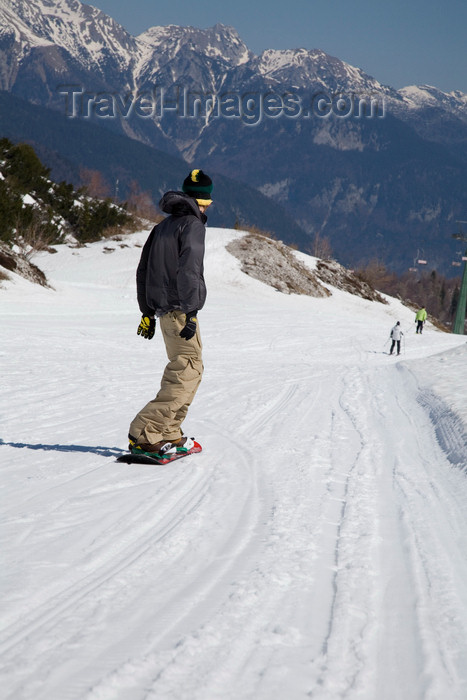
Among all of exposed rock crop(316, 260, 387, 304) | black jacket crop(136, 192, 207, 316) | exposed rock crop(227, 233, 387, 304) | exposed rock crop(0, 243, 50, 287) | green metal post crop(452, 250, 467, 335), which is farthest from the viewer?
green metal post crop(452, 250, 467, 335)

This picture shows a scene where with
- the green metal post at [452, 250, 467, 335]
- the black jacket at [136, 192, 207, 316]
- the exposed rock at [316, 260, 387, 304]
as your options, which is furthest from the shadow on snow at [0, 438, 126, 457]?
the green metal post at [452, 250, 467, 335]

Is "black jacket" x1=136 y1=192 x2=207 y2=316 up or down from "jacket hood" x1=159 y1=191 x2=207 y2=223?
down

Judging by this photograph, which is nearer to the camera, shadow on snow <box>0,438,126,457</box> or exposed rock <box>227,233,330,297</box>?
shadow on snow <box>0,438,126,457</box>

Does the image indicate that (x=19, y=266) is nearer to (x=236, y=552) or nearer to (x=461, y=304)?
(x=236, y=552)

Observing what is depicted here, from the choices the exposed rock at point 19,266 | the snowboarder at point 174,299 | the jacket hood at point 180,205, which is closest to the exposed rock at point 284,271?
the exposed rock at point 19,266

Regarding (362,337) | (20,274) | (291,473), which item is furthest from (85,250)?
(291,473)

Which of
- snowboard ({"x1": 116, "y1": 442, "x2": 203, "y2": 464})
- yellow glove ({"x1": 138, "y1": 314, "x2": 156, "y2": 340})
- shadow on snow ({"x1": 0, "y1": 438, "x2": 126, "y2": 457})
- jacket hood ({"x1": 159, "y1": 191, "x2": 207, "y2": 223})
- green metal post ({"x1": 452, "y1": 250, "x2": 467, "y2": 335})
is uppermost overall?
green metal post ({"x1": 452, "y1": 250, "x2": 467, "y2": 335})

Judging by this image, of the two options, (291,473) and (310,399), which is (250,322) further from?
(291,473)

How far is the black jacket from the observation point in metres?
Answer: 4.42

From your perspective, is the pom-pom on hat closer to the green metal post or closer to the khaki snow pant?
the khaki snow pant

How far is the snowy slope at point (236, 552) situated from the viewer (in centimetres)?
202

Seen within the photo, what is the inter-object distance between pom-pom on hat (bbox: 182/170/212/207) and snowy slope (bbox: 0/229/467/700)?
2117 millimetres

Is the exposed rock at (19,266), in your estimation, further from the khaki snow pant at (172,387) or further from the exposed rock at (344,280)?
the exposed rock at (344,280)

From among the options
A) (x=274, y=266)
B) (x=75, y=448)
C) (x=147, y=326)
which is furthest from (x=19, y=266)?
(x=274, y=266)
